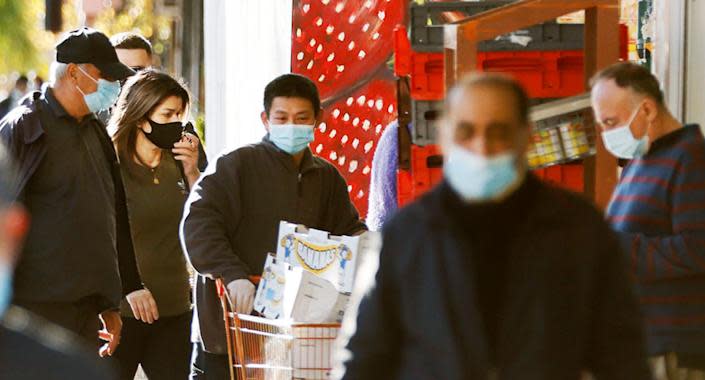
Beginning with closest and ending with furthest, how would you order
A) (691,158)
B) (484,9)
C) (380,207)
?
1. (691,158)
2. (484,9)
3. (380,207)

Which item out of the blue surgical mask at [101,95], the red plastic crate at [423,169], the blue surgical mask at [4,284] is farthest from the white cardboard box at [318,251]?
the blue surgical mask at [4,284]

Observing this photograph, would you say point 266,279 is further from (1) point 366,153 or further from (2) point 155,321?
(1) point 366,153

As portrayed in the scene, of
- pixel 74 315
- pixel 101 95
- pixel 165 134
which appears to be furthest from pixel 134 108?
pixel 74 315

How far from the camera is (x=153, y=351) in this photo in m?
7.95

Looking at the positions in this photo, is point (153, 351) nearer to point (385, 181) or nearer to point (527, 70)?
point (385, 181)

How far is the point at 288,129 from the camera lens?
7059mm

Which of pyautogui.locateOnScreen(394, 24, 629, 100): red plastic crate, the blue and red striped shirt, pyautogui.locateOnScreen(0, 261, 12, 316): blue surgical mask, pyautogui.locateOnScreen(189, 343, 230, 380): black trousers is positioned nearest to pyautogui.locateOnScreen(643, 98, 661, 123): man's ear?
the blue and red striped shirt

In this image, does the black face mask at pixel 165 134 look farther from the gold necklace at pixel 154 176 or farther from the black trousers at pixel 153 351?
the black trousers at pixel 153 351

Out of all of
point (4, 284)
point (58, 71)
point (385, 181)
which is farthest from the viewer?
point (385, 181)

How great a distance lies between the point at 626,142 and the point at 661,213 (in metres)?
0.34

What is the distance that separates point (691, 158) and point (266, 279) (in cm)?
176

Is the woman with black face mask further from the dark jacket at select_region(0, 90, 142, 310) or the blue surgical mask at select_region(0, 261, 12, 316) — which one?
the blue surgical mask at select_region(0, 261, 12, 316)

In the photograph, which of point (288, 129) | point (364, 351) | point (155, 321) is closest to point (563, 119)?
point (288, 129)

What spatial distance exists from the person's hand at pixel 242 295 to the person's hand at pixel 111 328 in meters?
0.94
